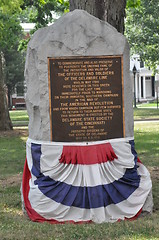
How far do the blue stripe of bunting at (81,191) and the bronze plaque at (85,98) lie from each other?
537 mm

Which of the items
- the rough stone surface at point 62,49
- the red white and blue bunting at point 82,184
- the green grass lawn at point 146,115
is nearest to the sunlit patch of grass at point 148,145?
the red white and blue bunting at point 82,184

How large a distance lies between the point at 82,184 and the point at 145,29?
2661 cm

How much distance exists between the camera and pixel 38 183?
6.04 meters

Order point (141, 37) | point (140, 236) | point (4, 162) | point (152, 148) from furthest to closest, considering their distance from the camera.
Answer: point (141, 37) → point (152, 148) → point (4, 162) → point (140, 236)

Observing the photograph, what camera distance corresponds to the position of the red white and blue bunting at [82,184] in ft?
19.3

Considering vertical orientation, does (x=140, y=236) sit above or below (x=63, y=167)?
below

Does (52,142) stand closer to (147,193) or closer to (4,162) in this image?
(147,193)

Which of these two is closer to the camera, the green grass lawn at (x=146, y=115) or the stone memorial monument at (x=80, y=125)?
the stone memorial monument at (x=80, y=125)

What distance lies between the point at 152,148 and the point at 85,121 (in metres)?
7.03

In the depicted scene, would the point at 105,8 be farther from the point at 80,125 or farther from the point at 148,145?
the point at 148,145

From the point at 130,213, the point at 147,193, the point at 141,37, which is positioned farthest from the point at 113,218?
the point at 141,37

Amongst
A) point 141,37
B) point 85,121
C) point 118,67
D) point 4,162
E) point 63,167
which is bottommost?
point 4,162

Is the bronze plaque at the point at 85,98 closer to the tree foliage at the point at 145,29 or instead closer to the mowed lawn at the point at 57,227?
the mowed lawn at the point at 57,227

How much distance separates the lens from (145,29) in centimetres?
3114
